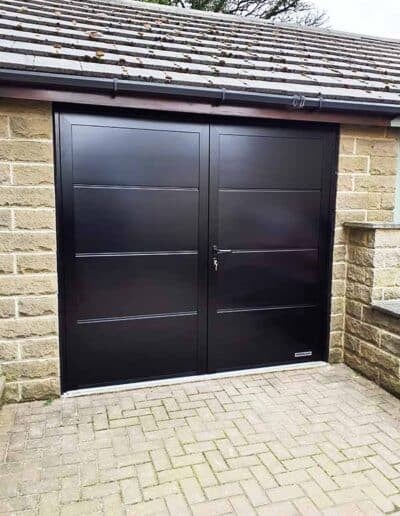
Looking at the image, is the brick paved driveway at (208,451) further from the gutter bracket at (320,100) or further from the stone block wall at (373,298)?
the gutter bracket at (320,100)

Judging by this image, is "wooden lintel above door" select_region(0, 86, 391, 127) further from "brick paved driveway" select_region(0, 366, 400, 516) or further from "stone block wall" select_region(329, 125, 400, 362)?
"brick paved driveway" select_region(0, 366, 400, 516)

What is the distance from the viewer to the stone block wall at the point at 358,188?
4387 mm

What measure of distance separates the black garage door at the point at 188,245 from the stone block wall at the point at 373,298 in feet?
0.99

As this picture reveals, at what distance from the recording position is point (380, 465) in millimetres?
2857

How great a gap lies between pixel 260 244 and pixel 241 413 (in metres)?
1.66

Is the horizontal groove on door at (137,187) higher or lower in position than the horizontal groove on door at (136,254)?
higher

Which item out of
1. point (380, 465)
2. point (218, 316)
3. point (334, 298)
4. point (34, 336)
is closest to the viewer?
point (380, 465)

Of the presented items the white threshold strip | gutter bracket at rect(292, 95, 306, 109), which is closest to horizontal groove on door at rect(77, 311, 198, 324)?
the white threshold strip

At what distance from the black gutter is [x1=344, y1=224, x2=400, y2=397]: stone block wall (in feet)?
3.89

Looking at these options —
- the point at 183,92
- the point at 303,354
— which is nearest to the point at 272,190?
the point at 183,92

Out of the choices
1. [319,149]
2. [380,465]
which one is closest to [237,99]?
[319,149]

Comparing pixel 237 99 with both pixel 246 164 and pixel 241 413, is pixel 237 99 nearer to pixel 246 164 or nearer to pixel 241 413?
pixel 246 164

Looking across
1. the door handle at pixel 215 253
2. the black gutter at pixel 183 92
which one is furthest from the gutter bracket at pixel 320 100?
the door handle at pixel 215 253

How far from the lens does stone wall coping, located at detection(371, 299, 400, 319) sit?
385 centimetres
